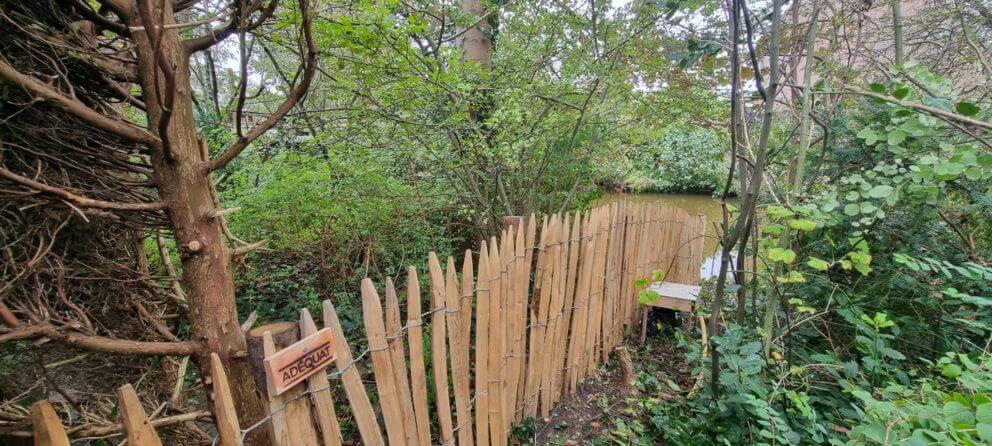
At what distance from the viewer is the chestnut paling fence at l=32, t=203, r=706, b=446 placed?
102 centimetres

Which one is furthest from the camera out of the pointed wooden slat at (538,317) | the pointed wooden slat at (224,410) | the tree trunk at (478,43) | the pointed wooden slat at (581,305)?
the tree trunk at (478,43)

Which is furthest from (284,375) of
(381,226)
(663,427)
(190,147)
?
(381,226)

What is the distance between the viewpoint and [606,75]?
3000 mm

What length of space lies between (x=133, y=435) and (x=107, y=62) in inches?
52.7

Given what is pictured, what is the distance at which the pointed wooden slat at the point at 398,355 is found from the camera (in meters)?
1.28

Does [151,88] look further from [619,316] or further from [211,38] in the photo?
[619,316]

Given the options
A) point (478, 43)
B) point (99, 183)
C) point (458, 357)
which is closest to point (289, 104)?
point (99, 183)

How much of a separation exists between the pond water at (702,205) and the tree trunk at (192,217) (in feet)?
17.3

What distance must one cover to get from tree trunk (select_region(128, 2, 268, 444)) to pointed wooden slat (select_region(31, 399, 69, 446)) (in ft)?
2.23

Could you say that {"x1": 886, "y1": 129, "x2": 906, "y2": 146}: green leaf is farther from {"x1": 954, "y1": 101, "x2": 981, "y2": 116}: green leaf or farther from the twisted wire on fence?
the twisted wire on fence

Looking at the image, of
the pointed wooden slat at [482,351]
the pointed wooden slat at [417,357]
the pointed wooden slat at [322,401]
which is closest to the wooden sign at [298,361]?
the pointed wooden slat at [322,401]

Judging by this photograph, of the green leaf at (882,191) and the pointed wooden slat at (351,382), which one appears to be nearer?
the pointed wooden slat at (351,382)

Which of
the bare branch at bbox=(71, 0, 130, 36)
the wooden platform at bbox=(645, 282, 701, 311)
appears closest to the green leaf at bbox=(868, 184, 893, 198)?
the wooden platform at bbox=(645, 282, 701, 311)

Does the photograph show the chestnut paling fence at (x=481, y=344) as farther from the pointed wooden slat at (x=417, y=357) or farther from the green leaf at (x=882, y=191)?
the green leaf at (x=882, y=191)
